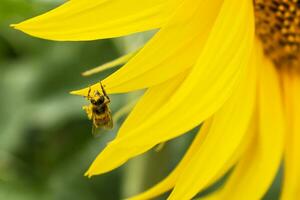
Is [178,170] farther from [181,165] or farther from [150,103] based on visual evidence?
[150,103]

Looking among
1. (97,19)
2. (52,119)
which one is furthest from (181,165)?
(52,119)

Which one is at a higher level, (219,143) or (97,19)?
(97,19)

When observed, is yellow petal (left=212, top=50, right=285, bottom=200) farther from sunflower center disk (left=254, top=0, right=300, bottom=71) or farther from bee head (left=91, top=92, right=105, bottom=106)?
bee head (left=91, top=92, right=105, bottom=106)

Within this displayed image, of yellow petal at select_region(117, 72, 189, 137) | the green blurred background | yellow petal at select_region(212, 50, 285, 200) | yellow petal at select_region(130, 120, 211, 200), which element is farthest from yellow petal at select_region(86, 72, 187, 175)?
the green blurred background

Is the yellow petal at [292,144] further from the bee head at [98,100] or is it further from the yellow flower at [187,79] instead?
the bee head at [98,100]

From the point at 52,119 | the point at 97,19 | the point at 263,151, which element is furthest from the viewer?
the point at 52,119
